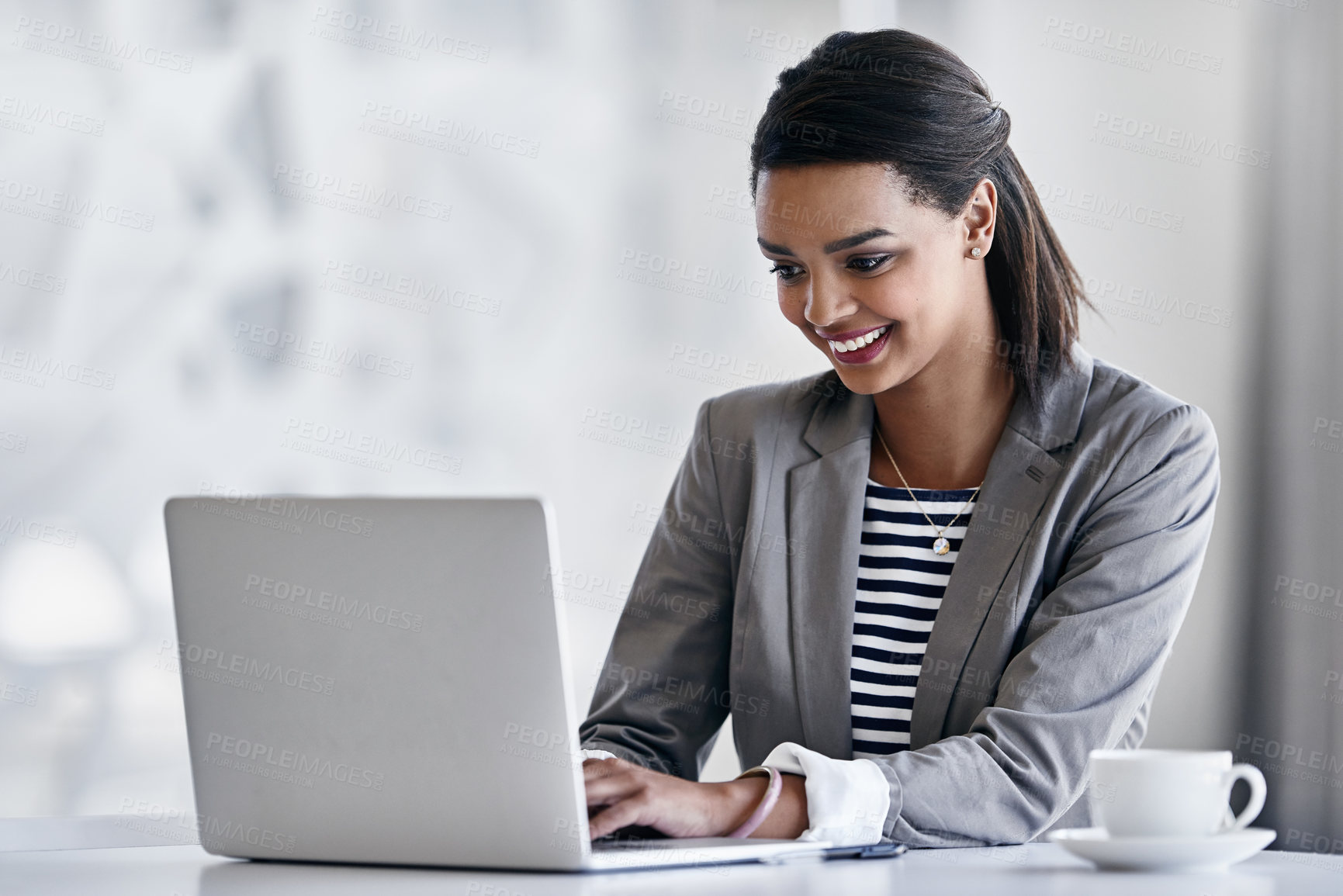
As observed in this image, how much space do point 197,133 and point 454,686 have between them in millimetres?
2380

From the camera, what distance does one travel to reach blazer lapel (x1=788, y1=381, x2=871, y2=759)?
5.07 feet

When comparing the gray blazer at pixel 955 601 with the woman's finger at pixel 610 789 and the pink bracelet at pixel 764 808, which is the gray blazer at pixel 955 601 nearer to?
the pink bracelet at pixel 764 808

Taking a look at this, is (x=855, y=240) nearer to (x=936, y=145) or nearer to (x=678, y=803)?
(x=936, y=145)

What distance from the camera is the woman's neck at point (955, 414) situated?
1.65 metres

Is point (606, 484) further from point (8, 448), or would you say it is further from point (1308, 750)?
point (1308, 750)

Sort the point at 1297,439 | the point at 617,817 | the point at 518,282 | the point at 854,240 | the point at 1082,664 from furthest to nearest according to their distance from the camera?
the point at 518,282
the point at 1297,439
the point at 854,240
the point at 1082,664
the point at 617,817

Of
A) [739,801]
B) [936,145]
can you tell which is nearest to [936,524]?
[936,145]

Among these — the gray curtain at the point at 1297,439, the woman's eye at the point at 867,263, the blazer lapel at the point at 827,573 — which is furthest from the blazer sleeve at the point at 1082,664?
the gray curtain at the point at 1297,439

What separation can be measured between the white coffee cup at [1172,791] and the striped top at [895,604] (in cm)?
56

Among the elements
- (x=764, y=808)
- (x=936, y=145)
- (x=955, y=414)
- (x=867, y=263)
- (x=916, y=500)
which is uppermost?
(x=936, y=145)

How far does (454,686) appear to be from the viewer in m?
0.93

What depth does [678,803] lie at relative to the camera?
3.58 feet

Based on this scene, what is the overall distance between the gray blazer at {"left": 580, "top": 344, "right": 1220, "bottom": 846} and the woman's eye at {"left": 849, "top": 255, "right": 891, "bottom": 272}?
258 millimetres

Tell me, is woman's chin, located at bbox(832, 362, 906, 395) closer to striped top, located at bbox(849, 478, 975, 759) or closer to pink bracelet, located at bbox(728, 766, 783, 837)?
striped top, located at bbox(849, 478, 975, 759)
